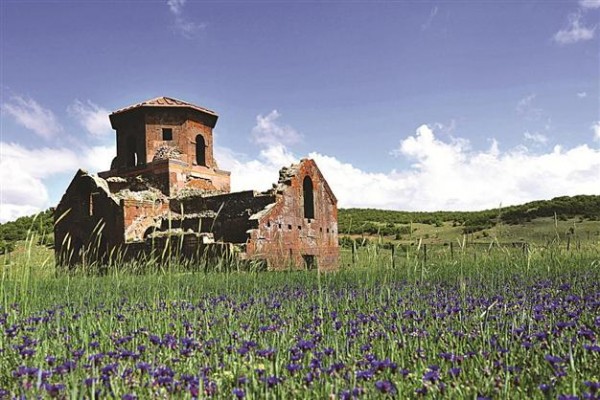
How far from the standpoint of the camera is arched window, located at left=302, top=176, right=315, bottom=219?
2348cm

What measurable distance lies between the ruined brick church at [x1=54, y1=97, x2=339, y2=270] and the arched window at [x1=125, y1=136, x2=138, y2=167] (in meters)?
0.06

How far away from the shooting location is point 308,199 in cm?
2369

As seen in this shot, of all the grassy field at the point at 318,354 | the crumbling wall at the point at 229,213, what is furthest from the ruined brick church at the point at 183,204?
the grassy field at the point at 318,354

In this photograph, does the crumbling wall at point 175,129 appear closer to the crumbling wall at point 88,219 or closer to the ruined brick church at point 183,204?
the ruined brick church at point 183,204

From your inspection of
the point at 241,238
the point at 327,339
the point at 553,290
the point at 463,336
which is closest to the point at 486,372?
the point at 463,336

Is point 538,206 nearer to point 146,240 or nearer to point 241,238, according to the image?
point 241,238

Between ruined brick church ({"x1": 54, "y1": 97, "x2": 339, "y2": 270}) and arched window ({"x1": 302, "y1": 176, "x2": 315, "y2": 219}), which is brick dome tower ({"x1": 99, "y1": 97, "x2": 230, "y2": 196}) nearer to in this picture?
ruined brick church ({"x1": 54, "y1": 97, "x2": 339, "y2": 270})

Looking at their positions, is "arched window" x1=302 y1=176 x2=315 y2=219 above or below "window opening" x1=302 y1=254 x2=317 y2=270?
above

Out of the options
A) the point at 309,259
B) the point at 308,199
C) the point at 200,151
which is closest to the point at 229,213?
the point at 309,259

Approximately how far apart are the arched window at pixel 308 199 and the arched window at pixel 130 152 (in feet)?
34.7

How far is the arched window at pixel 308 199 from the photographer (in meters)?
23.5

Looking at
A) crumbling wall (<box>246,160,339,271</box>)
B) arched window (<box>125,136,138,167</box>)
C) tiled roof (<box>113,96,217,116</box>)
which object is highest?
tiled roof (<box>113,96,217,116</box>)

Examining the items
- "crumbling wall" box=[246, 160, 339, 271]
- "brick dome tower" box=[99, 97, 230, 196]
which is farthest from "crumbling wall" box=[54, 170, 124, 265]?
"crumbling wall" box=[246, 160, 339, 271]

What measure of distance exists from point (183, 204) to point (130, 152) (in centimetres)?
651
